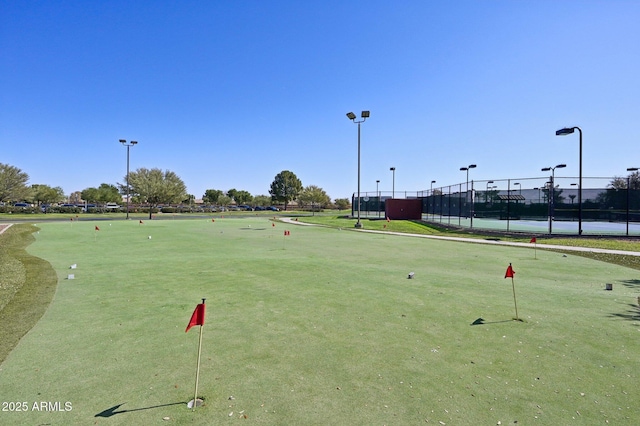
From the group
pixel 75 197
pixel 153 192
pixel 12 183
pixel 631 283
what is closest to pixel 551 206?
pixel 631 283

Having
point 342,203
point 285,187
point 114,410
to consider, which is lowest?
point 114,410

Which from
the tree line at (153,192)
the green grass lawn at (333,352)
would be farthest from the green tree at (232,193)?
the green grass lawn at (333,352)

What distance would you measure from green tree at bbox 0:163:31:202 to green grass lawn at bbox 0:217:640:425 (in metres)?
79.0

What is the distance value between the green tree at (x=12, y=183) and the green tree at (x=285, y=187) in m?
71.8

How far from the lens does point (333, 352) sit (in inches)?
191

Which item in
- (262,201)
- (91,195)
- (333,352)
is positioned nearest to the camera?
(333,352)

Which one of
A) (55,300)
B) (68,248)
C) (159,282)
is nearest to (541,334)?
(159,282)

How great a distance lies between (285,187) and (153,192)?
6439 centimetres

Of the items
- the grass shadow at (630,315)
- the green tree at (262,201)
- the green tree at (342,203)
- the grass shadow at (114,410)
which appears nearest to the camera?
the grass shadow at (114,410)

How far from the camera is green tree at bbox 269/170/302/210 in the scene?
125m

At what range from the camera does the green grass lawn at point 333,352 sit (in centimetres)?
351

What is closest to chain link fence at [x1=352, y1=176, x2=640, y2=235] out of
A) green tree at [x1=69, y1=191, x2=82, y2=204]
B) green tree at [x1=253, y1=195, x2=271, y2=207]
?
green tree at [x1=253, y1=195, x2=271, y2=207]

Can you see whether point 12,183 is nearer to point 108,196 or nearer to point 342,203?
point 108,196

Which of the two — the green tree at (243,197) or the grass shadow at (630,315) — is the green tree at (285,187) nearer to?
the green tree at (243,197)
